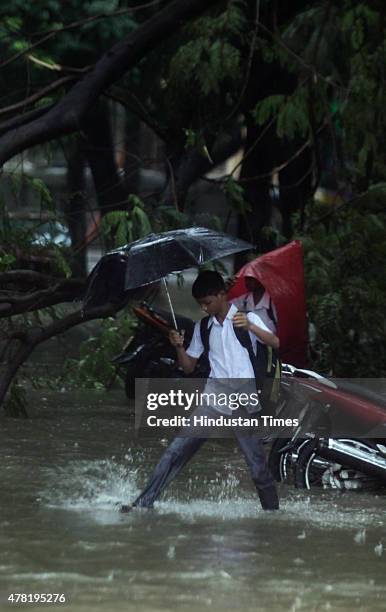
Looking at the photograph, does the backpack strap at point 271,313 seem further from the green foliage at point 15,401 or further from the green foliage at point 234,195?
the green foliage at point 15,401

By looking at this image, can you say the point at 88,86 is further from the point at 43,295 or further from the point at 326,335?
the point at 326,335

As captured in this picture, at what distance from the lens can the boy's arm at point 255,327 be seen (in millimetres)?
8445

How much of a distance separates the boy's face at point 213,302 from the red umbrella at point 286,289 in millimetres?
1591

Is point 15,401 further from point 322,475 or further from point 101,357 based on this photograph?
point 322,475

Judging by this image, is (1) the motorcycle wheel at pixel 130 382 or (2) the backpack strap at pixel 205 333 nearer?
(2) the backpack strap at pixel 205 333

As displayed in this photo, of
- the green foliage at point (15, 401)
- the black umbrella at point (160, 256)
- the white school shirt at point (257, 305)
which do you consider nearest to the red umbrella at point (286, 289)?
the white school shirt at point (257, 305)

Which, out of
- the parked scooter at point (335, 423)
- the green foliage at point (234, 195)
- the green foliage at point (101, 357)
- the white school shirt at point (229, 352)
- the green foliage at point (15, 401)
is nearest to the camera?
the white school shirt at point (229, 352)

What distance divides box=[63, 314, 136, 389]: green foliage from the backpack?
208 inches

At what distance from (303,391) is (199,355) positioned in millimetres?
1197

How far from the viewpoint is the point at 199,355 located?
8711mm

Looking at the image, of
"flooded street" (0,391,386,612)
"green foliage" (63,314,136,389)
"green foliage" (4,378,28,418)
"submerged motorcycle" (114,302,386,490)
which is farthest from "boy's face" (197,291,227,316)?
"green foliage" (63,314,136,389)

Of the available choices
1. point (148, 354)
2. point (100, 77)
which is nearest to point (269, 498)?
point (100, 77)

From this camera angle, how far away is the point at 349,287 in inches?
504

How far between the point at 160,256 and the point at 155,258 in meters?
0.04
